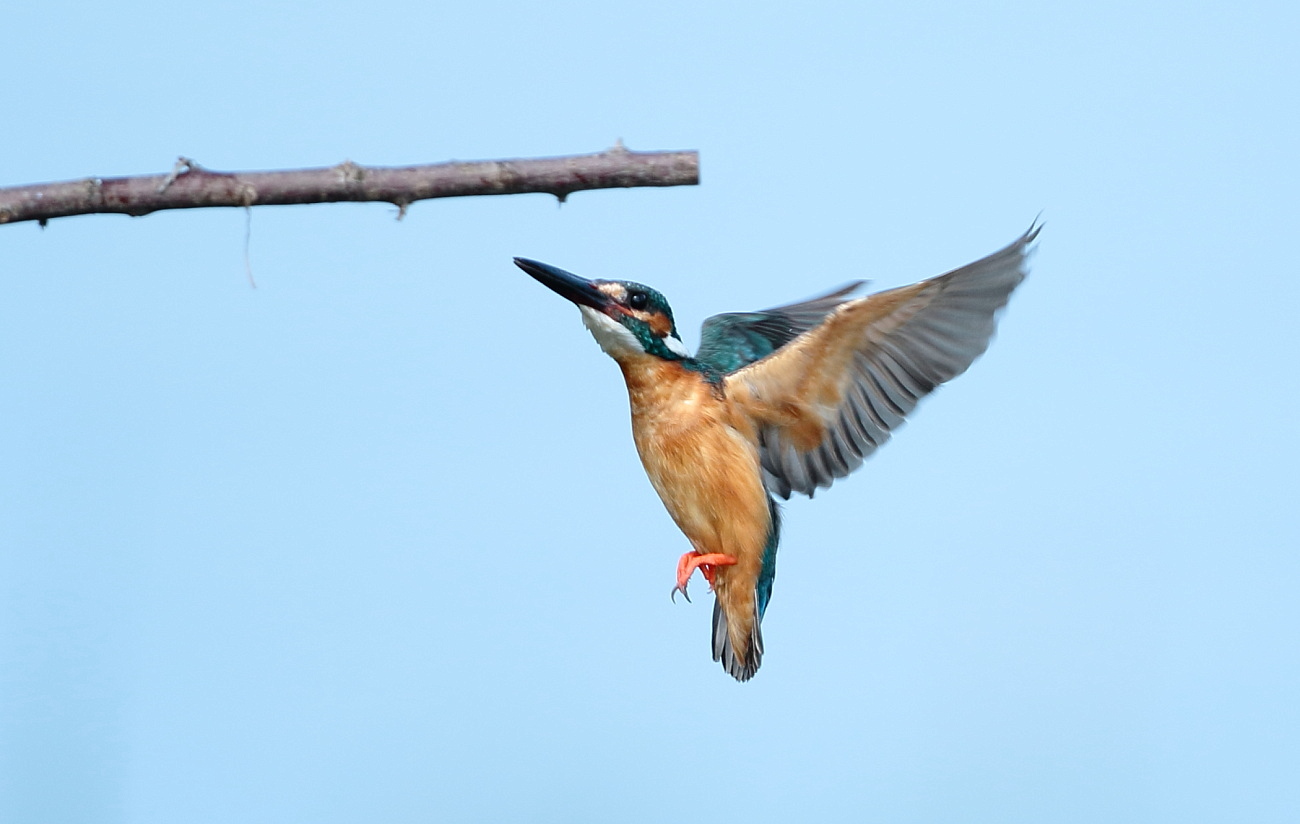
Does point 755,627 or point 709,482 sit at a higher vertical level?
point 709,482

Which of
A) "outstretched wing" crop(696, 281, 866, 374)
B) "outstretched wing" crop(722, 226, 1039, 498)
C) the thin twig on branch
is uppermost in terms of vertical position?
"outstretched wing" crop(696, 281, 866, 374)

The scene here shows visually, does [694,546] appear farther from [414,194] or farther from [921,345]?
[414,194]

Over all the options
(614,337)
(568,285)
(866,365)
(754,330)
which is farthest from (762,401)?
(754,330)

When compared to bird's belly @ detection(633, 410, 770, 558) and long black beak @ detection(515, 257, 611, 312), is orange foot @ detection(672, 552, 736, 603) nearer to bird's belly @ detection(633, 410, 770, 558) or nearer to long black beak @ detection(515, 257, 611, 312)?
bird's belly @ detection(633, 410, 770, 558)

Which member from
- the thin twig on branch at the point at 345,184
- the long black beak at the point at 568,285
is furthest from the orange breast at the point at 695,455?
the thin twig on branch at the point at 345,184

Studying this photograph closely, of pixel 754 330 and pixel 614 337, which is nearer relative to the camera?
pixel 614 337

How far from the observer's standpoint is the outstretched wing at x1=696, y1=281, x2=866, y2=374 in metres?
2.11

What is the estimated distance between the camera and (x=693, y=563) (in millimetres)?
1648

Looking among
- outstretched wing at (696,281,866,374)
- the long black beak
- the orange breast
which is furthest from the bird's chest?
outstretched wing at (696,281,866,374)

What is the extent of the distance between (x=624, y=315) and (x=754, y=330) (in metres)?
0.76

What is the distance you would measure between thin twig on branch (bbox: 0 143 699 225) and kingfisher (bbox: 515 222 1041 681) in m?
0.27

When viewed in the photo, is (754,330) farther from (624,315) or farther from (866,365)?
(624,315)

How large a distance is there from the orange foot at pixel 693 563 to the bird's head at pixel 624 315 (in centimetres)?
26

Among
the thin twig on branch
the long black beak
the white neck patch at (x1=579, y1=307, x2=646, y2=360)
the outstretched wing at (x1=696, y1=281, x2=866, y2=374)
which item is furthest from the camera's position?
the outstretched wing at (x1=696, y1=281, x2=866, y2=374)
